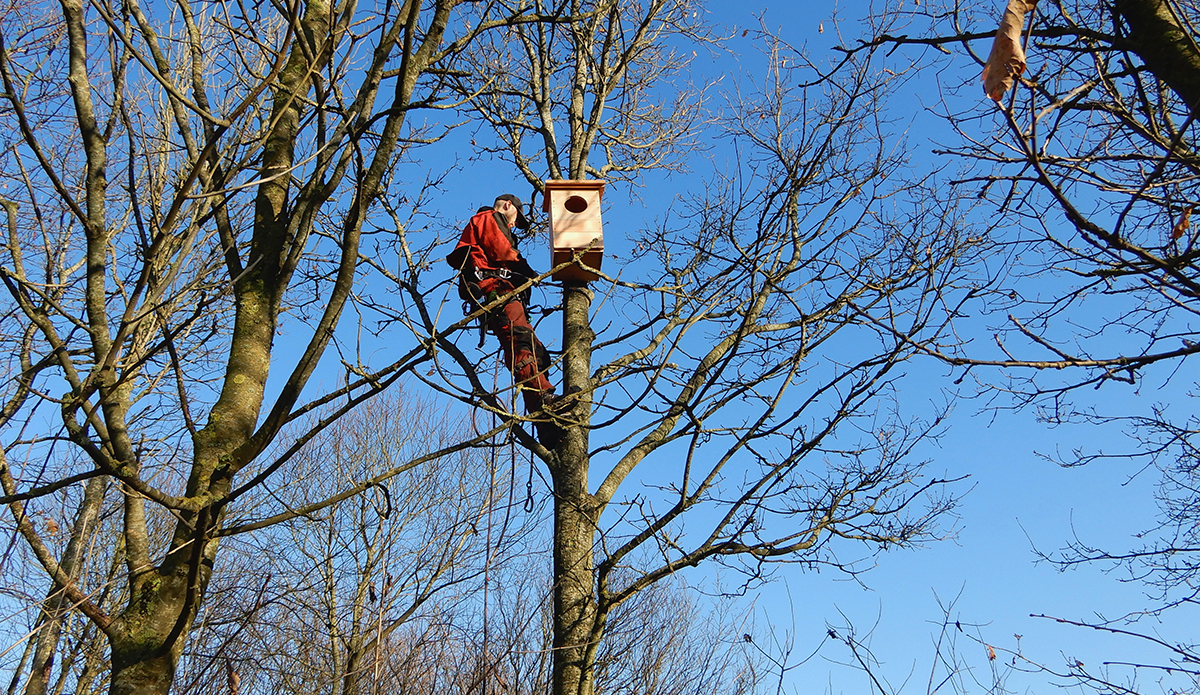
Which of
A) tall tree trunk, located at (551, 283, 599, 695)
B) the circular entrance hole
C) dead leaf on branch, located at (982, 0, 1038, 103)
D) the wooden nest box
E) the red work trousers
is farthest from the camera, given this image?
the circular entrance hole

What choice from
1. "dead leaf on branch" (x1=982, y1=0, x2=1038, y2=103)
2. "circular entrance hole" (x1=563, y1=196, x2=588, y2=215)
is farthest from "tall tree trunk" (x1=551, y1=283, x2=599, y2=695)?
"dead leaf on branch" (x1=982, y1=0, x2=1038, y2=103)

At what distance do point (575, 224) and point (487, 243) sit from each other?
475mm

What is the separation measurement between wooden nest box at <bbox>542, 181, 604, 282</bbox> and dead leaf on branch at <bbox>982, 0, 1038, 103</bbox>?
8.92 ft

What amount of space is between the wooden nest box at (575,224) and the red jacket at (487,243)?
0.80ft

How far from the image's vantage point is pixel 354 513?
11.7 m

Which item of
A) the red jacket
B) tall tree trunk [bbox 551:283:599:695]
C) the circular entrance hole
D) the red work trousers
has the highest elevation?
the circular entrance hole

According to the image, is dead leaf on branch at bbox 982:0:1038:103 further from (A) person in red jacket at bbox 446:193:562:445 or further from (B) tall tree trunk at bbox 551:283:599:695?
(A) person in red jacket at bbox 446:193:562:445

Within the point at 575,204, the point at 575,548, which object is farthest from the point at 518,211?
the point at 575,548

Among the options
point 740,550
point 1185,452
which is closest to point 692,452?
point 740,550

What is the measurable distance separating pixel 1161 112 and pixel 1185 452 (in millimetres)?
3397

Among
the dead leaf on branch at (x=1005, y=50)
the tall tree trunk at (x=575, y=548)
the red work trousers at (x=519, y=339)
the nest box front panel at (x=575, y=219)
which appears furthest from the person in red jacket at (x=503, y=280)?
the dead leaf on branch at (x=1005, y=50)

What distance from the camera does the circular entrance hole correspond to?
4.70 m

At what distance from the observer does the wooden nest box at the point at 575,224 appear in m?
4.56

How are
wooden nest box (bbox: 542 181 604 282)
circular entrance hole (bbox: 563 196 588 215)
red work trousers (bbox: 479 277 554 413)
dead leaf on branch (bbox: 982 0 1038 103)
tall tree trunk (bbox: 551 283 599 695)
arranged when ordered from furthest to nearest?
circular entrance hole (bbox: 563 196 588 215)
wooden nest box (bbox: 542 181 604 282)
red work trousers (bbox: 479 277 554 413)
tall tree trunk (bbox: 551 283 599 695)
dead leaf on branch (bbox: 982 0 1038 103)
